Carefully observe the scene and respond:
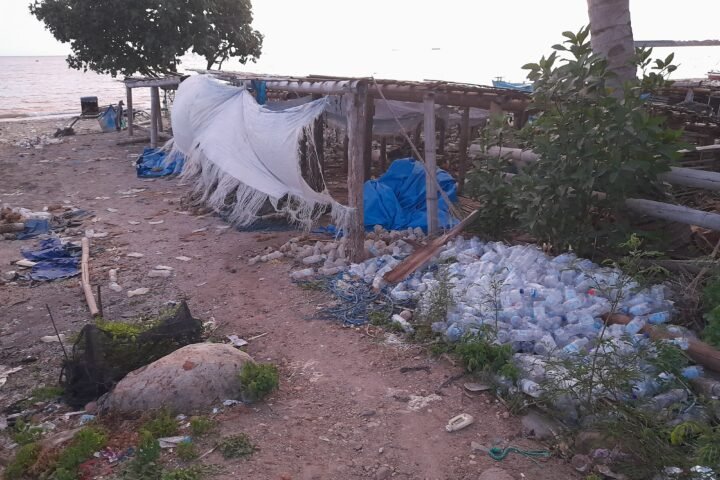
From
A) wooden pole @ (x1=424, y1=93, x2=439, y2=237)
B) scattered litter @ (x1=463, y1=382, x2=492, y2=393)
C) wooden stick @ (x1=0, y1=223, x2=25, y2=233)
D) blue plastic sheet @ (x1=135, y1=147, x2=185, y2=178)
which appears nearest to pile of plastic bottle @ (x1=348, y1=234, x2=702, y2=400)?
scattered litter @ (x1=463, y1=382, x2=492, y2=393)

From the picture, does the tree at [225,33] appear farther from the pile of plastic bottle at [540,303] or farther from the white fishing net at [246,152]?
the pile of plastic bottle at [540,303]

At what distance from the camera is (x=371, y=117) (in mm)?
8766

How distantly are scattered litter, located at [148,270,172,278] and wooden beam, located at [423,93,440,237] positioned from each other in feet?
9.94

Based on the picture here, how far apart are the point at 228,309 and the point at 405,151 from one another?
6807 millimetres

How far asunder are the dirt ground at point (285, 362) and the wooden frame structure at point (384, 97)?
1137 mm

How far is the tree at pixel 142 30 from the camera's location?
15367 millimetres

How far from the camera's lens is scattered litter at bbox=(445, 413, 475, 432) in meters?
3.53

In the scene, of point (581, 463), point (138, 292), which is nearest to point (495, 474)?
point (581, 463)

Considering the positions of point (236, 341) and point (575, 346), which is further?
point (236, 341)

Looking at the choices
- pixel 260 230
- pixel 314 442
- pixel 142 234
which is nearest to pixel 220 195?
pixel 260 230

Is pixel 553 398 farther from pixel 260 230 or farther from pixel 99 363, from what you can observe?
pixel 260 230

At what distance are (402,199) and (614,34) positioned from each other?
3484mm

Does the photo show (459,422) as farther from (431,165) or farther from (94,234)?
(94,234)

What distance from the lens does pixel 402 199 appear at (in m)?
7.79
